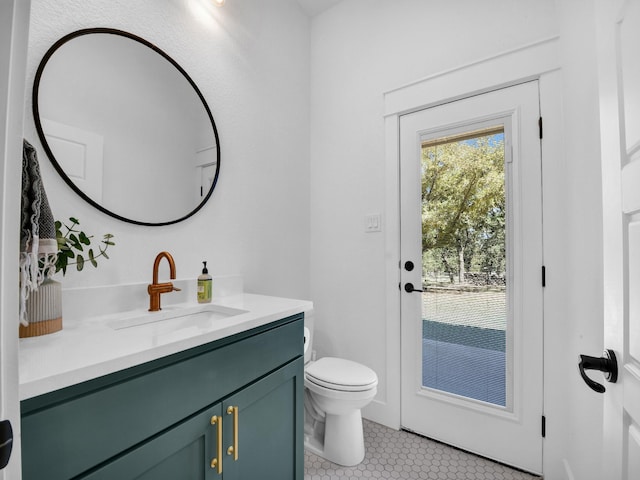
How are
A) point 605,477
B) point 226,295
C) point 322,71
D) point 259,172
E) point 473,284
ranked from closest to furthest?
point 605,477
point 226,295
point 473,284
point 259,172
point 322,71

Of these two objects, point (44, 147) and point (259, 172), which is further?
point (259, 172)

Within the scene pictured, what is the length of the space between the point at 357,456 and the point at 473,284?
3.71ft

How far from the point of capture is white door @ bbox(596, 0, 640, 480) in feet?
1.79

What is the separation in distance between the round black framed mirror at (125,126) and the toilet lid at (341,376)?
3.52 feet

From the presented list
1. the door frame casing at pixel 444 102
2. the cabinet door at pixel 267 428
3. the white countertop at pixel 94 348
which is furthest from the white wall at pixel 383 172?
the white countertop at pixel 94 348

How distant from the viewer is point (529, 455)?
1.54 meters

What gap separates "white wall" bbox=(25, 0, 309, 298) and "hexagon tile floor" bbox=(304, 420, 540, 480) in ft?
3.27

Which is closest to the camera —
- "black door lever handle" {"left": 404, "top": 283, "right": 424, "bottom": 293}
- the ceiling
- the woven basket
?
the woven basket

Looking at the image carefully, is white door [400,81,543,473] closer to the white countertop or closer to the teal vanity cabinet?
the teal vanity cabinet

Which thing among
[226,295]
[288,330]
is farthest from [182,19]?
[288,330]

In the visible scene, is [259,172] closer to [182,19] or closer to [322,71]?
[182,19]

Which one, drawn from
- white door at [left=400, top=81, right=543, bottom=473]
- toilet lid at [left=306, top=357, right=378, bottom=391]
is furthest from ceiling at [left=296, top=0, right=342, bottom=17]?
toilet lid at [left=306, top=357, right=378, bottom=391]

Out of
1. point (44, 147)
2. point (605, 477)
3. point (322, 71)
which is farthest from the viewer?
point (322, 71)

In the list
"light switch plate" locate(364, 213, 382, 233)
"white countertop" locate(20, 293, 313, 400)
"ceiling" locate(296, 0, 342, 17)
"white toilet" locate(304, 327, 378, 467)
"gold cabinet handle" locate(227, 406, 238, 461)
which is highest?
"ceiling" locate(296, 0, 342, 17)
